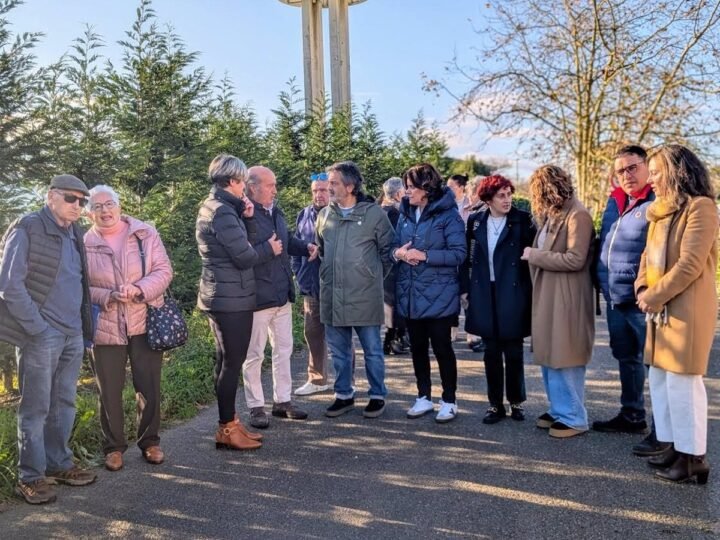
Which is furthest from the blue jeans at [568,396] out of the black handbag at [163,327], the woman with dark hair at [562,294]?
the black handbag at [163,327]

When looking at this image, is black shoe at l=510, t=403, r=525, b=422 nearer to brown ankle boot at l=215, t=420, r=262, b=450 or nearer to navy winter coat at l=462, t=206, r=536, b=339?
navy winter coat at l=462, t=206, r=536, b=339

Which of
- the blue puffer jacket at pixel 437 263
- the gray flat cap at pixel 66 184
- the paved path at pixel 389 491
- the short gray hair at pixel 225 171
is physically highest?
the short gray hair at pixel 225 171

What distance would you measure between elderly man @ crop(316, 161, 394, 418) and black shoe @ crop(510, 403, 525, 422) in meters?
1.05

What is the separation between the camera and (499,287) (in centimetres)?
518

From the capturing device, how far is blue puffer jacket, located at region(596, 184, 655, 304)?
4.54 meters

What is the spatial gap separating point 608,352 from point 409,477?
438cm

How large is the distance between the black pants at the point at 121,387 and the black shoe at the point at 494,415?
8.20 feet

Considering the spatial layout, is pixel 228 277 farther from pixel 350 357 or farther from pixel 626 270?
pixel 626 270

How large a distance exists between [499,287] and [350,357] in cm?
143

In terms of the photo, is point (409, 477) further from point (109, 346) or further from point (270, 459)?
point (109, 346)

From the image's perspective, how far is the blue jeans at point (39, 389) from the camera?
3.90m

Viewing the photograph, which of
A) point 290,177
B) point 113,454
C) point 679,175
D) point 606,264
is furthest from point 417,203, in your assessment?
point 290,177

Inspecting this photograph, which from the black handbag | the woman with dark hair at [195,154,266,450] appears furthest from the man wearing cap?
the woman with dark hair at [195,154,266,450]

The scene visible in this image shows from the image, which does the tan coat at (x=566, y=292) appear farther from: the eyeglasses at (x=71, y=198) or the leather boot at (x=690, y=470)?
the eyeglasses at (x=71, y=198)
